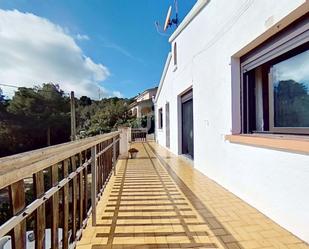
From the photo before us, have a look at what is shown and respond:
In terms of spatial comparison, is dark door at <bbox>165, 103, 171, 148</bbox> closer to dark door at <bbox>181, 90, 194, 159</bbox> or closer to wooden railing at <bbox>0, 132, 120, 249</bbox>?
dark door at <bbox>181, 90, 194, 159</bbox>

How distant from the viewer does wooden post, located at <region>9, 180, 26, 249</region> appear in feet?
3.63

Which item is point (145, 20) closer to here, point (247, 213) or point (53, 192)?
point (247, 213)

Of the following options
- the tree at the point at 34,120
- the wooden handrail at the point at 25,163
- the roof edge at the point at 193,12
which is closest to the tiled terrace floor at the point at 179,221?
the wooden handrail at the point at 25,163

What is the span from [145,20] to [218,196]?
12199 millimetres

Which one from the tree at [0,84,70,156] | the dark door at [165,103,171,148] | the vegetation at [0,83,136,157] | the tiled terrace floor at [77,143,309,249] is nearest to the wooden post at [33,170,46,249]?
the tiled terrace floor at [77,143,309,249]

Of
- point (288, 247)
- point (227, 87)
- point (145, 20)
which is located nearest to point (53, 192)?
point (288, 247)

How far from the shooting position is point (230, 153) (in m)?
4.43

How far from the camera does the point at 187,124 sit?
8961 mm

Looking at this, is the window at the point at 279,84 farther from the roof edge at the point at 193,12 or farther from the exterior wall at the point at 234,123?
the roof edge at the point at 193,12

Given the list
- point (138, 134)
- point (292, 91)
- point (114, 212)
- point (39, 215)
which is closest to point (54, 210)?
point (39, 215)

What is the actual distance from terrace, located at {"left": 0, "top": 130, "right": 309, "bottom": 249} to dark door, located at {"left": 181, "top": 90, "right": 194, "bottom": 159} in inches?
131

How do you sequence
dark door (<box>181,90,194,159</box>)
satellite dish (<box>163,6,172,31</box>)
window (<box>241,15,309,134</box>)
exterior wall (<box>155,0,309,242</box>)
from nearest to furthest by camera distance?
exterior wall (<box>155,0,309,242</box>), window (<box>241,15,309,134</box>), dark door (<box>181,90,194,159</box>), satellite dish (<box>163,6,172,31</box>)

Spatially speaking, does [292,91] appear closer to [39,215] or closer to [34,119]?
[39,215]

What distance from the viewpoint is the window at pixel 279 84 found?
9.62 ft
